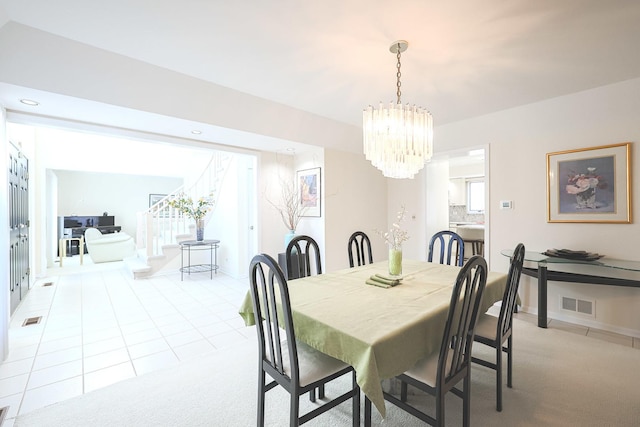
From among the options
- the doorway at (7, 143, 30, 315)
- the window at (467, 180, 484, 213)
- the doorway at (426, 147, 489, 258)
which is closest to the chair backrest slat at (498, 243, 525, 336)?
the doorway at (426, 147, 489, 258)

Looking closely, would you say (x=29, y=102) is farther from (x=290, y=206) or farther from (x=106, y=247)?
(x=106, y=247)

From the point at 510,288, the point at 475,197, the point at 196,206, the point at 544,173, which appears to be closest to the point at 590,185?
the point at 544,173

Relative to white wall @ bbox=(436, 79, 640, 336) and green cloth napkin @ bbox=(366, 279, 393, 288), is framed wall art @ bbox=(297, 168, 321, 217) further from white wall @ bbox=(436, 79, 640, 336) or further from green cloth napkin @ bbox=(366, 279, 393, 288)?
green cloth napkin @ bbox=(366, 279, 393, 288)

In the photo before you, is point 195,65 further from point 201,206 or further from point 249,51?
point 201,206

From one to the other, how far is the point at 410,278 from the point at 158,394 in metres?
1.99

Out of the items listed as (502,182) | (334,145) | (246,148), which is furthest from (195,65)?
(502,182)

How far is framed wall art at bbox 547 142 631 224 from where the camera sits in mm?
2812

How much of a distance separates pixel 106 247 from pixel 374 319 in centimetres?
731

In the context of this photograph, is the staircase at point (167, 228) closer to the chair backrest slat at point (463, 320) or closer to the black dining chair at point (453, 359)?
the black dining chair at point (453, 359)

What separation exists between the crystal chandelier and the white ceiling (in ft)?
1.11

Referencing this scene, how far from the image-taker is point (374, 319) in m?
1.43

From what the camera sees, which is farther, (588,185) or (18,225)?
(18,225)

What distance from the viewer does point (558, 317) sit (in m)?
3.19

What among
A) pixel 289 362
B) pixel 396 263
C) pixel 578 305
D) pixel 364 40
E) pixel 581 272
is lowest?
pixel 578 305
